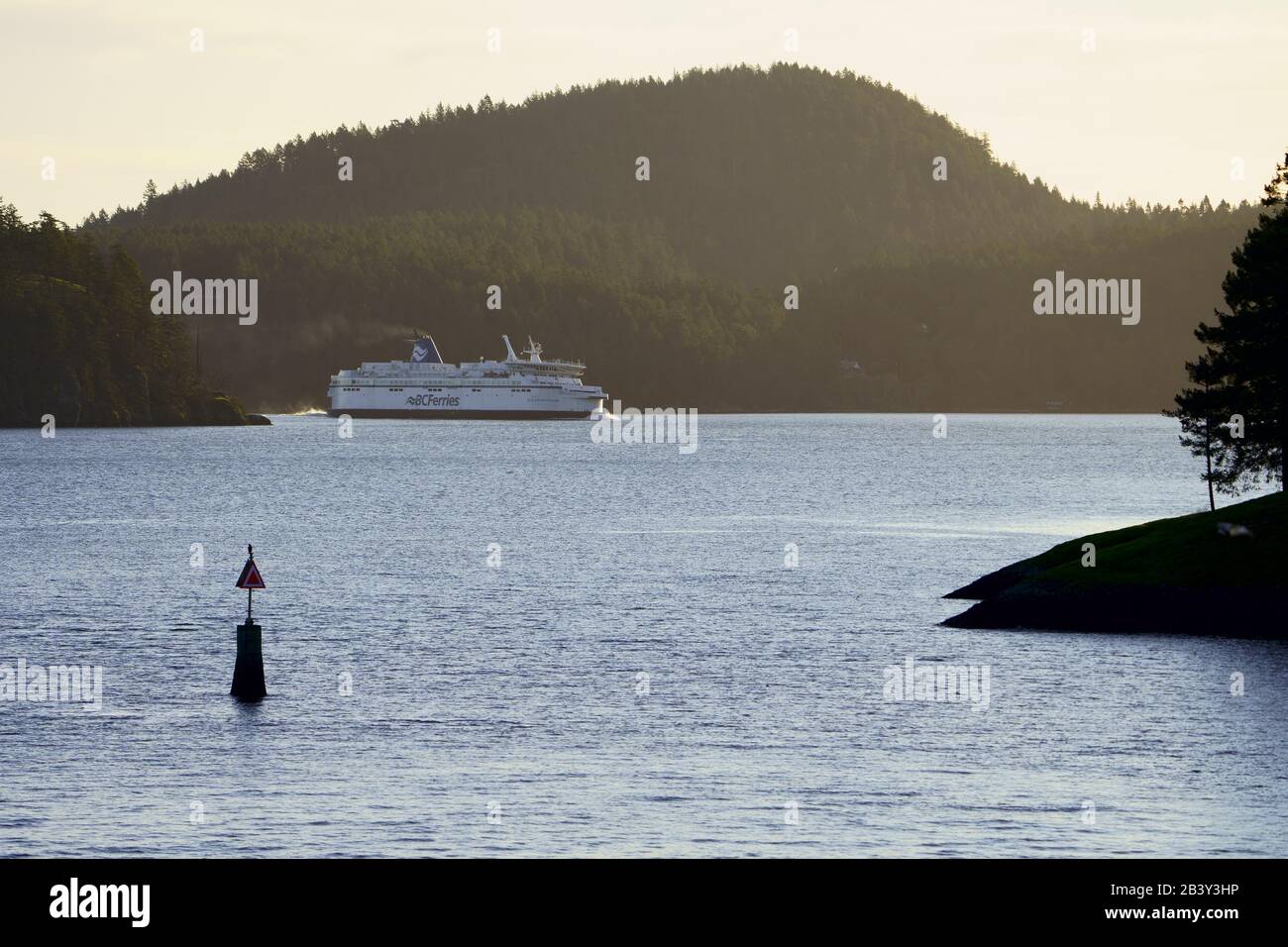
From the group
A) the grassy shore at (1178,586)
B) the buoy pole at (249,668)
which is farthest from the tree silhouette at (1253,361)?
the buoy pole at (249,668)

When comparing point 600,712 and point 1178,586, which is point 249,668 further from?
point 1178,586

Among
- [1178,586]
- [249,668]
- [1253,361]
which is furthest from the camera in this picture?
[1253,361]

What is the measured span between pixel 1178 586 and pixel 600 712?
22287 millimetres

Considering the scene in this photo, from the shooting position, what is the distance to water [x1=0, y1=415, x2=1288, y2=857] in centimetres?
2966

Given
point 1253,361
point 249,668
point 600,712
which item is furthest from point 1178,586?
point 249,668

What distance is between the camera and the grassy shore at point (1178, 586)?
52.5 meters

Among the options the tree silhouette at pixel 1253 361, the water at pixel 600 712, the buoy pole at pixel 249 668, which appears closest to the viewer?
the water at pixel 600 712

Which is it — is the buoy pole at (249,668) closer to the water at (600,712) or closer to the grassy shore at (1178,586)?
the water at (600,712)

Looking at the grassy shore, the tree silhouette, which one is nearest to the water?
the grassy shore

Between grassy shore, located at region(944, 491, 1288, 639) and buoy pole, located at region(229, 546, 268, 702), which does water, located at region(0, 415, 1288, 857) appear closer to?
buoy pole, located at region(229, 546, 268, 702)

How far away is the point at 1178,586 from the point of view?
5388 cm

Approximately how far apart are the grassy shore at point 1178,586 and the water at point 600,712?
5.04ft
